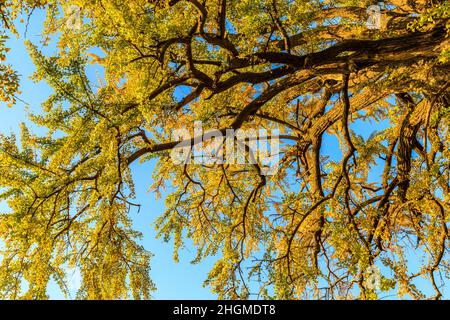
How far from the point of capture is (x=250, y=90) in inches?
260

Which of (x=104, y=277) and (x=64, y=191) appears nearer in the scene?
(x=64, y=191)

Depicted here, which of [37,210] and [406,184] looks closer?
[37,210]

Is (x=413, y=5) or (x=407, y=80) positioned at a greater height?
(x=413, y=5)

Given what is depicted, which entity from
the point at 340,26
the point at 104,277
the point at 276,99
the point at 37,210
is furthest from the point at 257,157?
the point at 37,210

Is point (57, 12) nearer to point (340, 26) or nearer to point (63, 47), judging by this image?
point (63, 47)

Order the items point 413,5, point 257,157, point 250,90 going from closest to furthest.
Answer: point 413,5 < point 257,157 < point 250,90

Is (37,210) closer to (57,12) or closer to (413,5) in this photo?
(57,12)

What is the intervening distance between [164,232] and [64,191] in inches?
69.3

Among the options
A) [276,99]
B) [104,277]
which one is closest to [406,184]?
[276,99]

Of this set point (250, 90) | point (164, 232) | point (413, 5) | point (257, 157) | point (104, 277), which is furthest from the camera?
point (250, 90)

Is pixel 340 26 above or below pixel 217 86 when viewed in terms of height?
above

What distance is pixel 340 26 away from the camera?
18.0 ft

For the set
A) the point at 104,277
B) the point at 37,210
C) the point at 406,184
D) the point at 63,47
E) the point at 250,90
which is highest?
the point at 250,90

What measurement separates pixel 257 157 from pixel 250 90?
111cm
